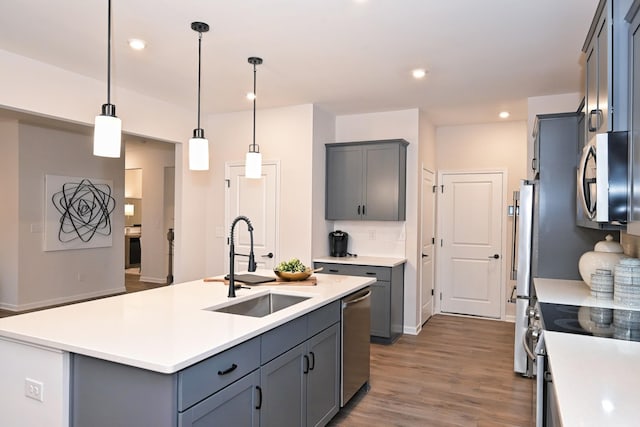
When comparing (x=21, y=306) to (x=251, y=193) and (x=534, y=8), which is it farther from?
(x=534, y=8)

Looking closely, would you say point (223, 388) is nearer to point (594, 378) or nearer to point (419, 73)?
point (594, 378)

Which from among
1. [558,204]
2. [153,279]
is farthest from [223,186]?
[558,204]

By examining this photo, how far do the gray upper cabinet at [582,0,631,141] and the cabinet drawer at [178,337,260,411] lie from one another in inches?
72.4

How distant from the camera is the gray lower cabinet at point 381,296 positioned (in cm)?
468

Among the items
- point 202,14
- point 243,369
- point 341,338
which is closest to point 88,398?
point 243,369

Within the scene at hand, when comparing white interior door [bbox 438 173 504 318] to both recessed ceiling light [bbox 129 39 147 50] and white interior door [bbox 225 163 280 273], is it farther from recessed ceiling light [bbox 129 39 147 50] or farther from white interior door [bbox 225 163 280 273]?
recessed ceiling light [bbox 129 39 147 50]

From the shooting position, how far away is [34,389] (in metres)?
1.86

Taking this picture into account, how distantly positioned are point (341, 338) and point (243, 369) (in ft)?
3.76

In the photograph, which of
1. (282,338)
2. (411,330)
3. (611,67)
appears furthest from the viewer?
(411,330)

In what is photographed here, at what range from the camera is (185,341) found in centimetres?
175

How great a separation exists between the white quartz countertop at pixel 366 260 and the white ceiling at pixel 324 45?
5.87 feet

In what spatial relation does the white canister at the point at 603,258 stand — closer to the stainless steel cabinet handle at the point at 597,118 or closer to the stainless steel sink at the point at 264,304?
the stainless steel cabinet handle at the point at 597,118

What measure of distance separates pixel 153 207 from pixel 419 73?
19.8 ft

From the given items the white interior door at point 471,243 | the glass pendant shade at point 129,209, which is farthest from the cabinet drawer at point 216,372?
the glass pendant shade at point 129,209
